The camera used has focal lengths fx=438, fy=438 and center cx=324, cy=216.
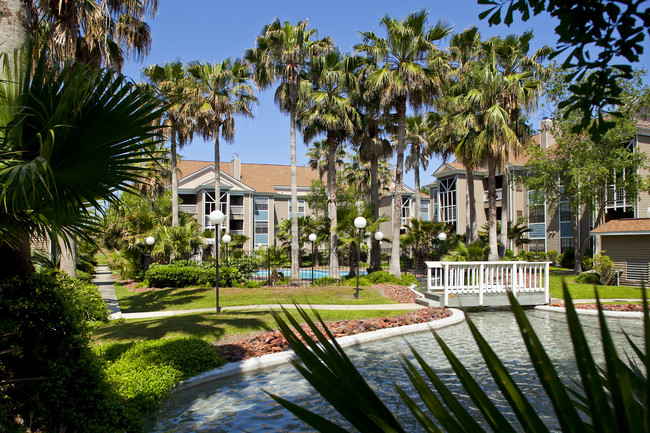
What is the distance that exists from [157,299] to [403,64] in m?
14.8

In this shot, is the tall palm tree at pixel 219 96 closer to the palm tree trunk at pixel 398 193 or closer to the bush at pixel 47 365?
the palm tree trunk at pixel 398 193

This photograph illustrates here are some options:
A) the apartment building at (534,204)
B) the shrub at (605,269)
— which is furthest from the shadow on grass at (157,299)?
the shrub at (605,269)

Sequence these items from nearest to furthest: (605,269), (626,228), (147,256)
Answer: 1. (605,269)
2. (626,228)
3. (147,256)

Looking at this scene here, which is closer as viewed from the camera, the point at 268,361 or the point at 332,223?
the point at 268,361

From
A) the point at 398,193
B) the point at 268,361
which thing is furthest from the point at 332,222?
the point at 268,361

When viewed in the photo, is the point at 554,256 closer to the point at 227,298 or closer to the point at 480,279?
the point at 480,279

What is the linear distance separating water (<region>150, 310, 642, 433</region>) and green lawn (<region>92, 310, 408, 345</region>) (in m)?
2.26

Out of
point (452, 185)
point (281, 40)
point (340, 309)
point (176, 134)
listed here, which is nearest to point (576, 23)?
point (340, 309)

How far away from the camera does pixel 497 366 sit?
92 centimetres

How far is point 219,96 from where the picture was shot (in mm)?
26875

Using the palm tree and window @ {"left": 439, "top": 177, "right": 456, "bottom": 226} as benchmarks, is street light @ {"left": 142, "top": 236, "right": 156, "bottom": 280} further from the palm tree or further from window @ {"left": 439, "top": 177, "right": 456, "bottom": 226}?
window @ {"left": 439, "top": 177, "right": 456, "bottom": 226}

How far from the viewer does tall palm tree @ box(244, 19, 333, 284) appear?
72.7 ft

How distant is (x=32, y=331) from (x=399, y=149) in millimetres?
18828

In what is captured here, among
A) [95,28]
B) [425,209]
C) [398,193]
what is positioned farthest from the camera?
[425,209]
